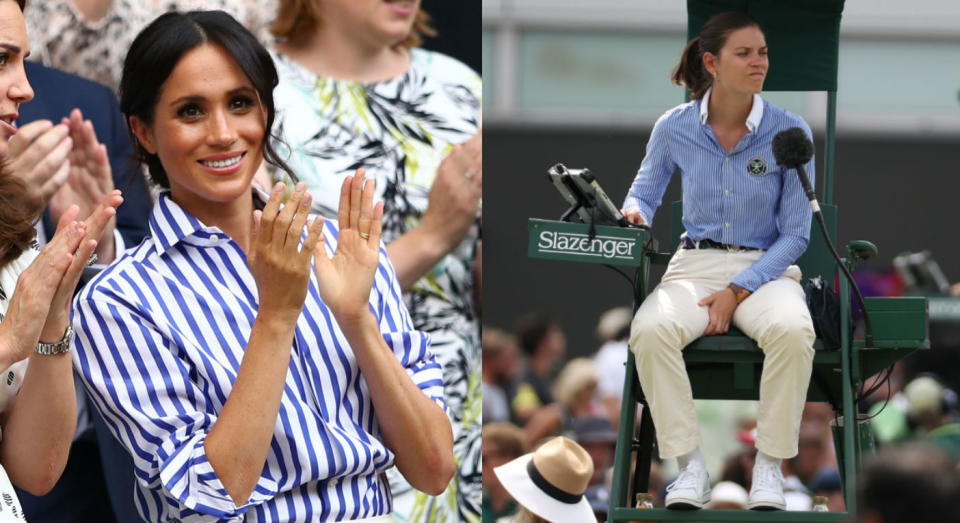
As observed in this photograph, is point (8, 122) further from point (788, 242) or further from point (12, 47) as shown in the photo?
point (788, 242)

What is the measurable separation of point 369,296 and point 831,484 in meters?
4.72

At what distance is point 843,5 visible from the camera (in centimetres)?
432

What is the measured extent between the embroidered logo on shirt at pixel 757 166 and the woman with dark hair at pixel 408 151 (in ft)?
2.73

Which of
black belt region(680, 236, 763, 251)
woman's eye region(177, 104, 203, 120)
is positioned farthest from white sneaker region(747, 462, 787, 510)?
woman's eye region(177, 104, 203, 120)

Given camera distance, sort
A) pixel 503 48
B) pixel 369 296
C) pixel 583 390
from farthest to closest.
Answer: pixel 583 390
pixel 503 48
pixel 369 296

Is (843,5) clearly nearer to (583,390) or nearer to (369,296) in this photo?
(369,296)

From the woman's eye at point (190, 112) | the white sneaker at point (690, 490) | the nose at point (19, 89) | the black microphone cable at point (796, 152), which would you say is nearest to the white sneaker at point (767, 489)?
the white sneaker at point (690, 490)

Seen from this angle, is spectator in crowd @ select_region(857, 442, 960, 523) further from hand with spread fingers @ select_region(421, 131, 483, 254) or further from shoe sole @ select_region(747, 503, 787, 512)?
hand with spread fingers @ select_region(421, 131, 483, 254)

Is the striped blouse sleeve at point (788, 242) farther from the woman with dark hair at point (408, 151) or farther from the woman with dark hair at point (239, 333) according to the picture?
the woman with dark hair at point (239, 333)

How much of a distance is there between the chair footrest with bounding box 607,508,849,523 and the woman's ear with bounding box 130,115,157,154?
1634mm

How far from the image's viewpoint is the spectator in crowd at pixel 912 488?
2223 mm

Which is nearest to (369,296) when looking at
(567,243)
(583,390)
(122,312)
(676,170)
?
(122,312)

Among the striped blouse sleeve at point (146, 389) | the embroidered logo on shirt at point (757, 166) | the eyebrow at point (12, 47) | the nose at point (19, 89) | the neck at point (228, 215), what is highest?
the eyebrow at point (12, 47)

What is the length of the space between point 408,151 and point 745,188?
41.8 inches
